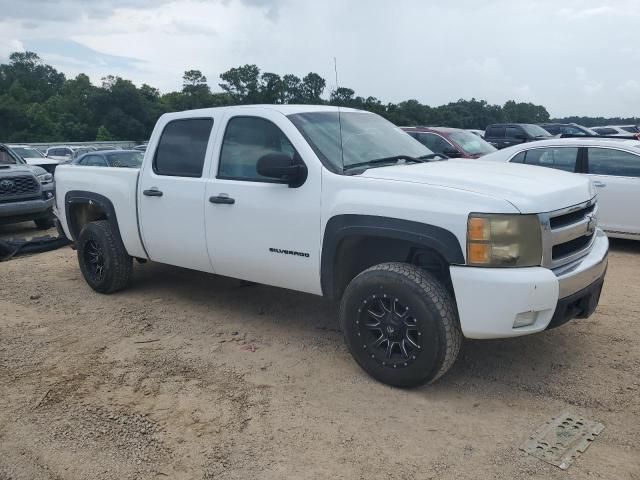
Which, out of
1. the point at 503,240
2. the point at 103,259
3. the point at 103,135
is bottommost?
the point at 103,135

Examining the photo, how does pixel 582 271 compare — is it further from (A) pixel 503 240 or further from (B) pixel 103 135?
(B) pixel 103 135

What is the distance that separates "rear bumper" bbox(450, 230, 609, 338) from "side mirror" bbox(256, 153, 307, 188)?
51.5 inches

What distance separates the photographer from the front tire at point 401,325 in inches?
138

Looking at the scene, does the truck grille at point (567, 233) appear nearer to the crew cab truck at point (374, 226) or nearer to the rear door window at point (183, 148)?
the crew cab truck at point (374, 226)

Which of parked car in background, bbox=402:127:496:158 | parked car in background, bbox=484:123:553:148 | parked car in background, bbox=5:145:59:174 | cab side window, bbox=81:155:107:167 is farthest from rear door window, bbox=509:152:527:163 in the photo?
parked car in background, bbox=5:145:59:174

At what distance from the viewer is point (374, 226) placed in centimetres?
374

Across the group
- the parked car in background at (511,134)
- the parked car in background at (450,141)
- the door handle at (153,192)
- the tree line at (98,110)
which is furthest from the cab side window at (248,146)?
the tree line at (98,110)

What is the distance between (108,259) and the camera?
582 cm

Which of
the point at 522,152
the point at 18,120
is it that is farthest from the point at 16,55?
→ the point at 522,152

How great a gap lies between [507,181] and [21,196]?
9.04m

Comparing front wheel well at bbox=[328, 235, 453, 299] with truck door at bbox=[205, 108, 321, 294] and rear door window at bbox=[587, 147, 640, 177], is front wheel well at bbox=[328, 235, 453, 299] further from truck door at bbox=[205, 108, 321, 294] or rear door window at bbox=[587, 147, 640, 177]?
rear door window at bbox=[587, 147, 640, 177]

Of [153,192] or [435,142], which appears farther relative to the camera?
[435,142]

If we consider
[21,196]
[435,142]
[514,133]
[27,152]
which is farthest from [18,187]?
[514,133]

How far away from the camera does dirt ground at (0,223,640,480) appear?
3.01 metres
